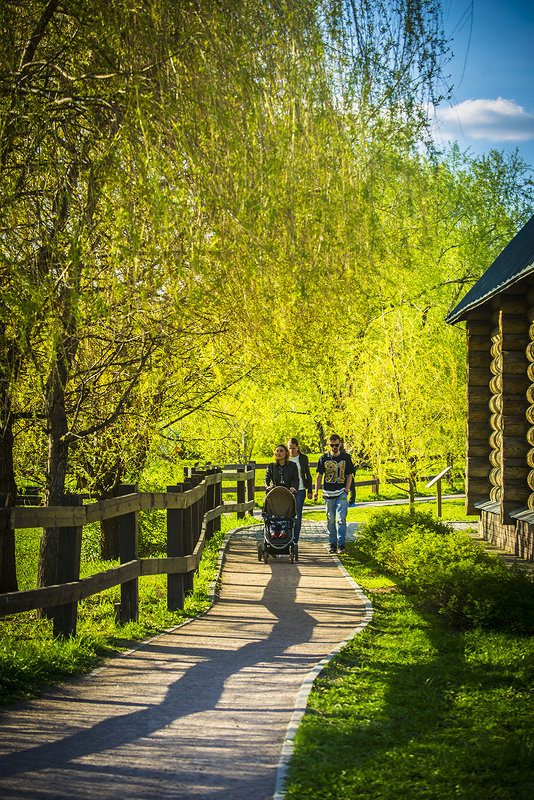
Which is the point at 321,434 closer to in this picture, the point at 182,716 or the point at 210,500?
the point at 210,500

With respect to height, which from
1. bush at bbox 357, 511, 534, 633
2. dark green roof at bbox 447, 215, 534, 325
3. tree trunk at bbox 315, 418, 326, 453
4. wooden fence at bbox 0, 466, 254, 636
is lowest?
bush at bbox 357, 511, 534, 633

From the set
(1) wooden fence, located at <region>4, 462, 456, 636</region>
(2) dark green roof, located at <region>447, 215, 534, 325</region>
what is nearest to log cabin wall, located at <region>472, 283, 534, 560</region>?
(2) dark green roof, located at <region>447, 215, 534, 325</region>

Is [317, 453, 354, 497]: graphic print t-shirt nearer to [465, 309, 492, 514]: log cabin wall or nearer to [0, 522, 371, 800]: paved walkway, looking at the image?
[465, 309, 492, 514]: log cabin wall

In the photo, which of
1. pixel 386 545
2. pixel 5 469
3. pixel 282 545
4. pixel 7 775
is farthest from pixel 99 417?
pixel 7 775

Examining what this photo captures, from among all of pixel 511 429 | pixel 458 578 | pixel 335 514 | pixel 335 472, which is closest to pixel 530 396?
pixel 511 429

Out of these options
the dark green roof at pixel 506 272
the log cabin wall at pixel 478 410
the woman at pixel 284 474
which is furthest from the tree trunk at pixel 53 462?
the log cabin wall at pixel 478 410

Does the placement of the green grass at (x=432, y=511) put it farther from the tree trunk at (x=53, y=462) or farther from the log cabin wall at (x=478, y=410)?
the tree trunk at (x=53, y=462)

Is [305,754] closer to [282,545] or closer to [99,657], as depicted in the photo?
[99,657]

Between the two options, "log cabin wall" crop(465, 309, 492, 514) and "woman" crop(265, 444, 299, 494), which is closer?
"woman" crop(265, 444, 299, 494)

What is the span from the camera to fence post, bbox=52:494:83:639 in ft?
22.5

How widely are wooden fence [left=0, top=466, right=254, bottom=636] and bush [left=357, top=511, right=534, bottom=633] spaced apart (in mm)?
2852

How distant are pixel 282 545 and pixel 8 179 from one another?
7980 millimetres

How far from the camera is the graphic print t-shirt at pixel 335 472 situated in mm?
13578

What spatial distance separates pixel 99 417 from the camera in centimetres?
1214
